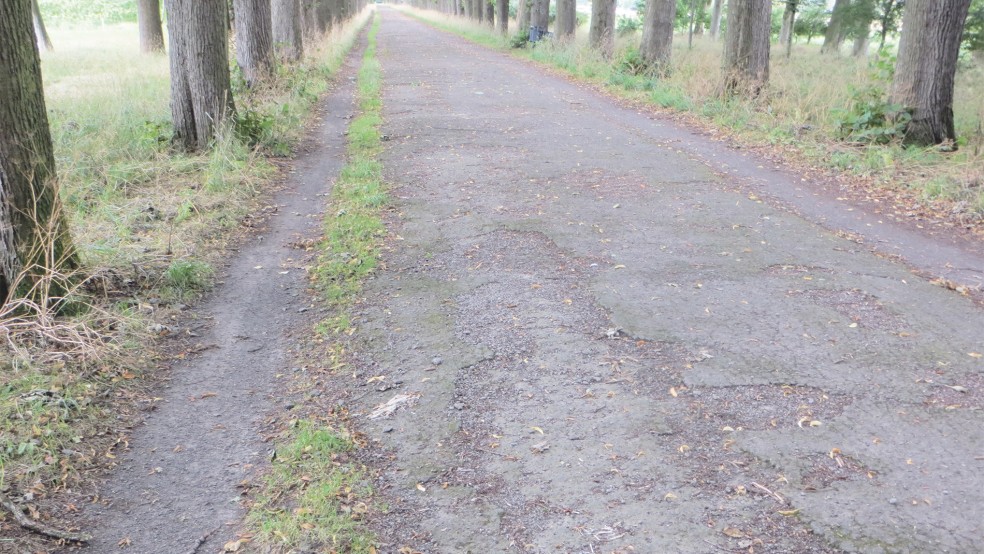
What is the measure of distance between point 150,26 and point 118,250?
18.7m

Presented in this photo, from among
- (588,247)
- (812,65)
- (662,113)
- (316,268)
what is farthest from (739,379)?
(812,65)

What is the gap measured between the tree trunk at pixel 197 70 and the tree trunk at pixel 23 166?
14.8 ft

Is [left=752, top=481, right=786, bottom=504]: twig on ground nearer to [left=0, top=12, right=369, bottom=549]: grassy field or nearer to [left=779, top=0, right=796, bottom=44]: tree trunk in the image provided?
[left=0, top=12, right=369, bottom=549]: grassy field

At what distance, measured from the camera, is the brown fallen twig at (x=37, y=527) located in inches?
126

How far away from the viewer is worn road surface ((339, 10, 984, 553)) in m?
3.25

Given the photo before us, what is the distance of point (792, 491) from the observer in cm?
337

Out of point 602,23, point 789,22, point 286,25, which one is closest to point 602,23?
point 602,23

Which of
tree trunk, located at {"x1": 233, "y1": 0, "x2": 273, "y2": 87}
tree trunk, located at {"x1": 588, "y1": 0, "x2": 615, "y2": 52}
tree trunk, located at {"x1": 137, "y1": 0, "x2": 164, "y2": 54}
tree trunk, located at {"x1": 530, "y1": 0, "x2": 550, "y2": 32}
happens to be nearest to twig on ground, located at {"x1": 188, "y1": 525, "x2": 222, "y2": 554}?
tree trunk, located at {"x1": 233, "y1": 0, "x2": 273, "y2": 87}

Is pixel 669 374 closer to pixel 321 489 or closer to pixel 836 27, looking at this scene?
pixel 321 489

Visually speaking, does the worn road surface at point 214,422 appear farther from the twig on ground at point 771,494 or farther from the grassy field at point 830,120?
the grassy field at point 830,120

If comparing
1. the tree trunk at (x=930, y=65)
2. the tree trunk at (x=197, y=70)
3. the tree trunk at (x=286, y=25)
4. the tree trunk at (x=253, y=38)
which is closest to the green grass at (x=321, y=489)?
the tree trunk at (x=197, y=70)

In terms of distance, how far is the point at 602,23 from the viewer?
21.2 meters

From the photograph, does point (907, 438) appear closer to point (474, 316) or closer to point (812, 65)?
point (474, 316)

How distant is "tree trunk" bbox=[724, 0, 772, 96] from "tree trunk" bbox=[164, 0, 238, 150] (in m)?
8.95
